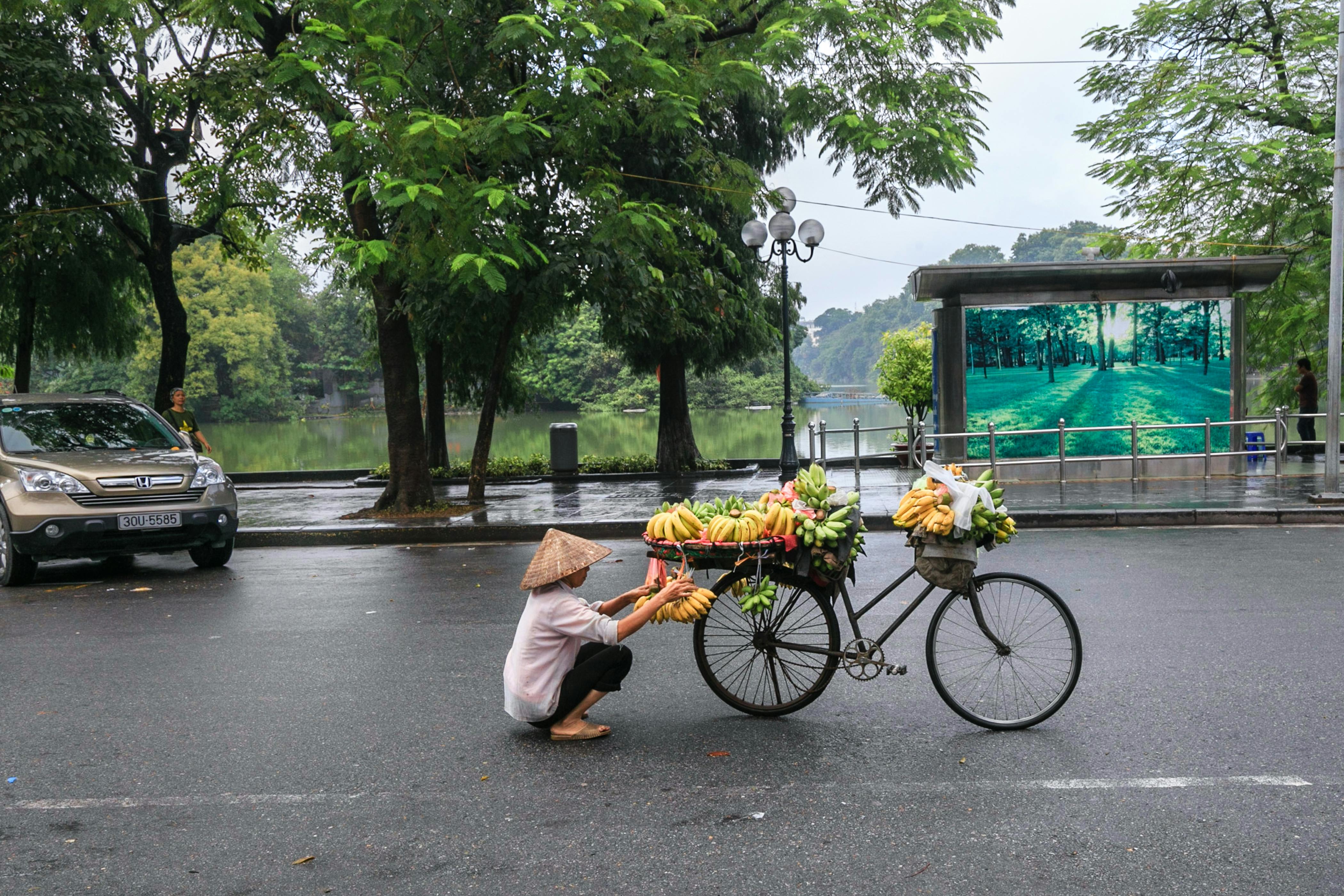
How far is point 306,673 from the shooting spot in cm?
646

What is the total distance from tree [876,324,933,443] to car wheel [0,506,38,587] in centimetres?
1957

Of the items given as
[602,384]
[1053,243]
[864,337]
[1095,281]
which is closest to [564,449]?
[1095,281]

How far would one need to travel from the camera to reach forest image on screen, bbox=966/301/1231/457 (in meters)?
16.9

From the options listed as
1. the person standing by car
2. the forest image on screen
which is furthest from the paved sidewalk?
the person standing by car

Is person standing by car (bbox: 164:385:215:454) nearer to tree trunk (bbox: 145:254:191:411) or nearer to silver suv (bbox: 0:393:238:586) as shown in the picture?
silver suv (bbox: 0:393:238:586)

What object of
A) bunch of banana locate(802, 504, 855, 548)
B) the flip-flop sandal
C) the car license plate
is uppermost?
bunch of banana locate(802, 504, 855, 548)

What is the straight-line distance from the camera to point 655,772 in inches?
183

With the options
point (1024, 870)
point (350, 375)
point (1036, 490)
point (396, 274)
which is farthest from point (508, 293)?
point (350, 375)

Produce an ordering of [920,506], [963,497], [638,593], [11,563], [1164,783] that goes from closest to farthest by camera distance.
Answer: [1164,783] < [963,497] < [920,506] < [638,593] < [11,563]

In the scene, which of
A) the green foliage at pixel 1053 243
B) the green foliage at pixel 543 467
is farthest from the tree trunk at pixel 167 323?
the green foliage at pixel 1053 243

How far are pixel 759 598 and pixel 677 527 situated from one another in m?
0.50

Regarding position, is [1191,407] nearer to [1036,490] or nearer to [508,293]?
[1036,490]

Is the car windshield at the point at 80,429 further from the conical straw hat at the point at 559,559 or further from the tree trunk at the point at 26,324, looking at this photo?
the tree trunk at the point at 26,324

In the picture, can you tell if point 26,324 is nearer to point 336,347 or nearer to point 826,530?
point 826,530
